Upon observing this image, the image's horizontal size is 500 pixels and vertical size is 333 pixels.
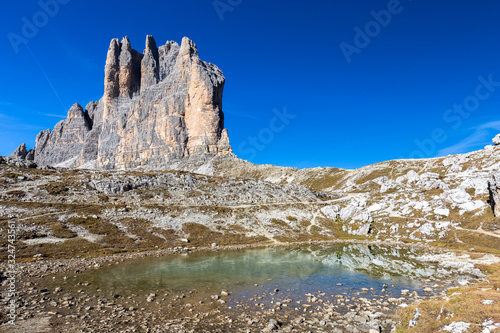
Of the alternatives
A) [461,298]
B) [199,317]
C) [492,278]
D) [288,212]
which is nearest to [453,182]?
[288,212]

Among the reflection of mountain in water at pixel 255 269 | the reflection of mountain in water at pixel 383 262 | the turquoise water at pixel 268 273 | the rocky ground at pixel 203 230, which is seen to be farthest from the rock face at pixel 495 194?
the reflection of mountain in water at pixel 255 269

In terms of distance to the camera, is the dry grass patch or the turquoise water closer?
the dry grass patch

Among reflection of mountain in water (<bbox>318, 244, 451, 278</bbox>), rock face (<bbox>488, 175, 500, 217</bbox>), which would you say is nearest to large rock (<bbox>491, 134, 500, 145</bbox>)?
rock face (<bbox>488, 175, 500, 217</bbox>)

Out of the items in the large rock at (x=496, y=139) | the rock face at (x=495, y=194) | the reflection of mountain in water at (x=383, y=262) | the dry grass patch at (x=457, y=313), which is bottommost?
the reflection of mountain in water at (x=383, y=262)

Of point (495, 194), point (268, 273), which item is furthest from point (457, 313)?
point (495, 194)

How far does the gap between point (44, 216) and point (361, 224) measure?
10547cm

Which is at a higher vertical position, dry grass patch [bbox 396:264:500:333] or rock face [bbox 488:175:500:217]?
rock face [bbox 488:175:500:217]

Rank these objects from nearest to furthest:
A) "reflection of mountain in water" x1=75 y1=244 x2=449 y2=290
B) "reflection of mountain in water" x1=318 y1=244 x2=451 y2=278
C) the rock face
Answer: "reflection of mountain in water" x1=75 y1=244 x2=449 y2=290 < "reflection of mountain in water" x1=318 y1=244 x2=451 y2=278 < the rock face

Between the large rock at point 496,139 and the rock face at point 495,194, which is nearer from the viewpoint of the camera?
the rock face at point 495,194

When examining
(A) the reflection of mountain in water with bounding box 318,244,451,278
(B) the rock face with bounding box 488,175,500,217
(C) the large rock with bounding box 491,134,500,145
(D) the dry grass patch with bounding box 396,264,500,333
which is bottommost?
(A) the reflection of mountain in water with bounding box 318,244,451,278
